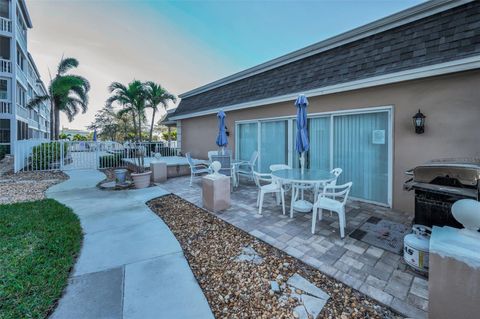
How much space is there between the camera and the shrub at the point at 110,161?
11.3 m

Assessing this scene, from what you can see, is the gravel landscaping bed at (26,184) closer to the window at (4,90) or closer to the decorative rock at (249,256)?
the decorative rock at (249,256)

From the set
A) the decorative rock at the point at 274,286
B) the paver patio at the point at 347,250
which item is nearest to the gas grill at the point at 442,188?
the paver patio at the point at 347,250

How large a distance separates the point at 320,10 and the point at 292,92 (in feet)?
14.8

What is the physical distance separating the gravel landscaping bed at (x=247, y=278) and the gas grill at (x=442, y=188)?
169 cm

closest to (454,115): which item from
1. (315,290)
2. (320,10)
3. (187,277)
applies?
(315,290)

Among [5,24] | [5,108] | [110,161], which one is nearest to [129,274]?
[110,161]

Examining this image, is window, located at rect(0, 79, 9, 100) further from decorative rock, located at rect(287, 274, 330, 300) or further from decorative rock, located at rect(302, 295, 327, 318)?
decorative rock, located at rect(302, 295, 327, 318)

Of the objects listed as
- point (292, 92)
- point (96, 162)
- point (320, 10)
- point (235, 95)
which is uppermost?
point (320, 10)

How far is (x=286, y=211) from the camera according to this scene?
480 centimetres

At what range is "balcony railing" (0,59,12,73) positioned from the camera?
539 inches

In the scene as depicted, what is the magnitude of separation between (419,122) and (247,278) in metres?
4.64

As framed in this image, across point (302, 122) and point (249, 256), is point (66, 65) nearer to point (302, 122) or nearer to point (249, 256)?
point (302, 122)

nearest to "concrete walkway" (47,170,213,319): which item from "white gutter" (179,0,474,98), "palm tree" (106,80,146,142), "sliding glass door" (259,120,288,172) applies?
"sliding glass door" (259,120,288,172)

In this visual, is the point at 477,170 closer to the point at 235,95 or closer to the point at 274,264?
the point at 274,264
